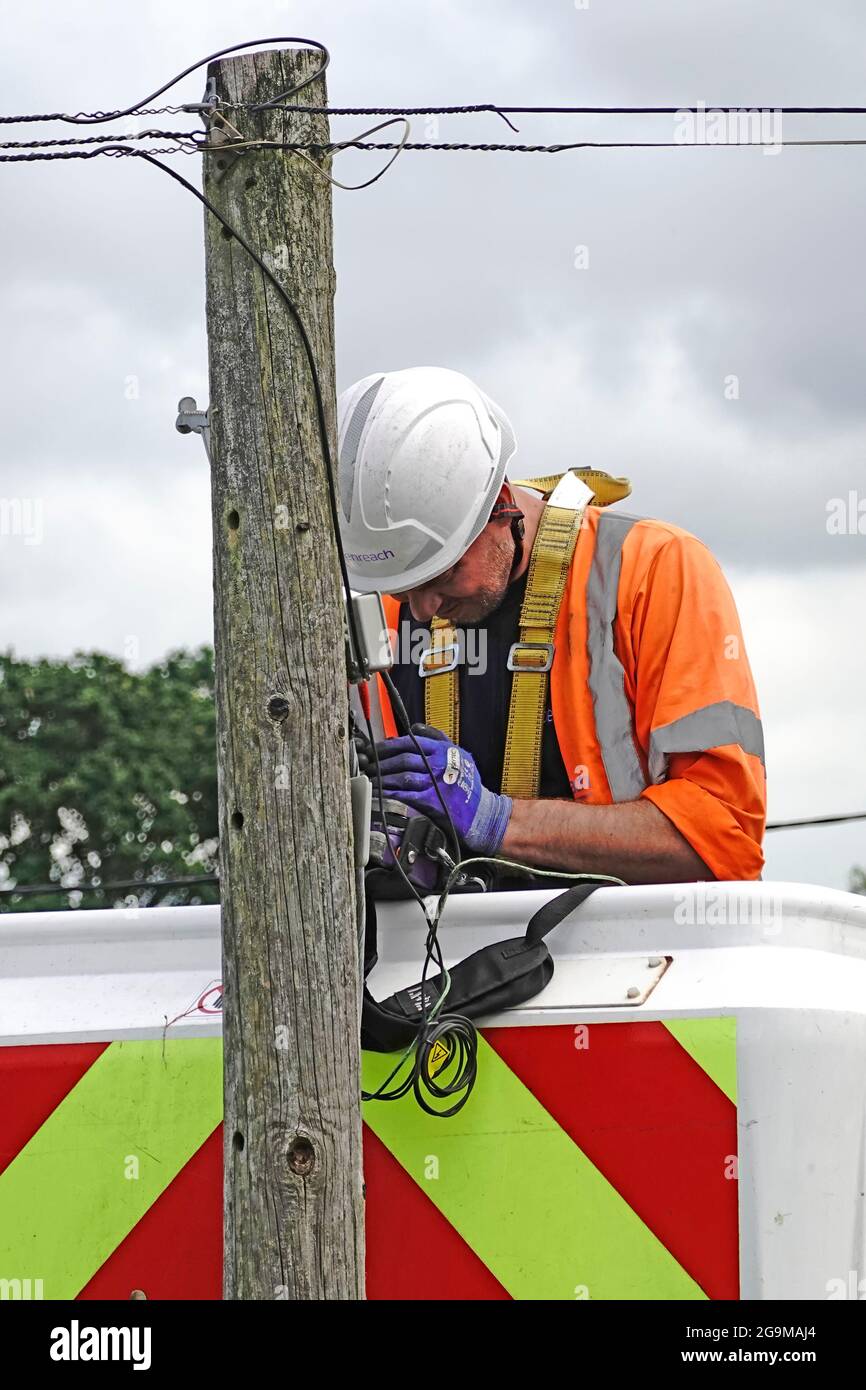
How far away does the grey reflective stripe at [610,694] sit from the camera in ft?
12.6

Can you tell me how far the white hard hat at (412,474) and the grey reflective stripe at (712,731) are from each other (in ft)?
2.72

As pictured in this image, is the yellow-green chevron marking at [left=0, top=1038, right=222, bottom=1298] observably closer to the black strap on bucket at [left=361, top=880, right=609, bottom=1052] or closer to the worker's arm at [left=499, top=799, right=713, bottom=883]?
the black strap on bucket at [left=361, top=880, right=609, bottom=1052]

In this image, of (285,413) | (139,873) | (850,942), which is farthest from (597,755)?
(139,873)

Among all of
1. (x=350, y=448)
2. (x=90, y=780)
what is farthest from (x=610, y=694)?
(x=90, y=780)

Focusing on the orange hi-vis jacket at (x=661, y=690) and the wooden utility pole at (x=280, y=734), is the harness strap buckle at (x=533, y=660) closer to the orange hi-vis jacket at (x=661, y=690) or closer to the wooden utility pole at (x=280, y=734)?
the orange hi-vis jacket at (x=661, y=690)

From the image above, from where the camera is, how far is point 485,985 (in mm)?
2998

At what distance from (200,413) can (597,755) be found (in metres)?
1.30

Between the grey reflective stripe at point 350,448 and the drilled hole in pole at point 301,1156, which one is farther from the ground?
the grey reflective stripe at point 350,448

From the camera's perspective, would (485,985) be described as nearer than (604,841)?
Yes

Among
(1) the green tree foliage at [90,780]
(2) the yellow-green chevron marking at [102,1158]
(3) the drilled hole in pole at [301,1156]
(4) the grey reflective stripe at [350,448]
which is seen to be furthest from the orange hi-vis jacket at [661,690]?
(1) the green tree foliage at [90,780]

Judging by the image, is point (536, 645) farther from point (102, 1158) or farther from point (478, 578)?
point (102, 1158)

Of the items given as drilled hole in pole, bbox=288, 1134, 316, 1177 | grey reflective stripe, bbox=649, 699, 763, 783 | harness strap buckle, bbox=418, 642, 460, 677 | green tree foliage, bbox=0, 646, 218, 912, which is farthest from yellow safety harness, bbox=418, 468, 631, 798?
green tree foliage, bbox=0, 646, 218, 912

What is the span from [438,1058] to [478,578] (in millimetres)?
1573

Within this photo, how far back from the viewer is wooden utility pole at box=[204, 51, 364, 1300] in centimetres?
298
